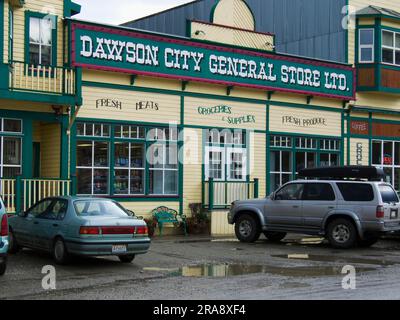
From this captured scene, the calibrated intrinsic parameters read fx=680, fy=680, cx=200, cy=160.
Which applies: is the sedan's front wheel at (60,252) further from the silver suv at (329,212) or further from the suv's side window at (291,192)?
the suv's side window at (291,192)

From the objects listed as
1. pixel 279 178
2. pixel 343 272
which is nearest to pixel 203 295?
pixel 343 272

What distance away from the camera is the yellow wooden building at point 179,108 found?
19.6 meters

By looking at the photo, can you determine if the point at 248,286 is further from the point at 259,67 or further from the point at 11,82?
the point at 259,67

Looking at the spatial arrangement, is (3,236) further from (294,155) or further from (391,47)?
(391,47)

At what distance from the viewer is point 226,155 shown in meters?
24.1

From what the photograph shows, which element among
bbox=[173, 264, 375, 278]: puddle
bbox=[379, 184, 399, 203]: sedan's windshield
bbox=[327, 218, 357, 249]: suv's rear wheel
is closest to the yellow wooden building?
bbox=[327, 218, 357, 249]: suv's rear wheel

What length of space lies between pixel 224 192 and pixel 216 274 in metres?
10.4

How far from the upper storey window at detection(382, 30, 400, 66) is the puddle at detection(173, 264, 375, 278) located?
16297 mm

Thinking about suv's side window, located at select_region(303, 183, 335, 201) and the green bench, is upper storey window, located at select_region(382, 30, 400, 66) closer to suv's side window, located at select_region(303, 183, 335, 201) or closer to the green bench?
suv's side window, located at select_region(303, 183, 335, 201)

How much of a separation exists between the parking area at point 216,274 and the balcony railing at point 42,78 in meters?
4.83

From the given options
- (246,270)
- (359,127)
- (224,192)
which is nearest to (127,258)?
(246,270)

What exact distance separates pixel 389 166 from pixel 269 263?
52.1ft

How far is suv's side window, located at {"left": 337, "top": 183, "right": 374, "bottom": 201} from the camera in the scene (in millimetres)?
18219

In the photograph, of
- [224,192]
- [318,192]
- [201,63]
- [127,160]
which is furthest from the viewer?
[224,192]
